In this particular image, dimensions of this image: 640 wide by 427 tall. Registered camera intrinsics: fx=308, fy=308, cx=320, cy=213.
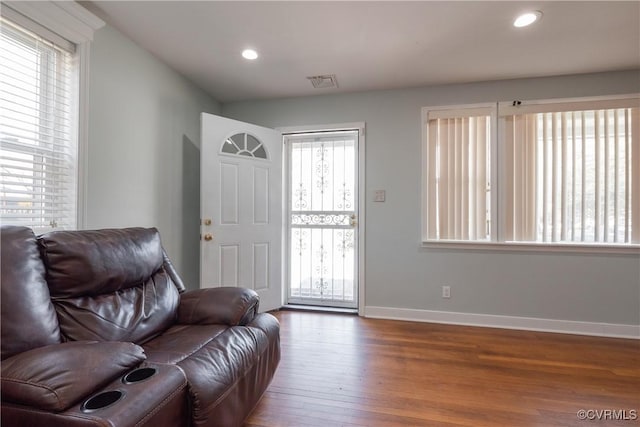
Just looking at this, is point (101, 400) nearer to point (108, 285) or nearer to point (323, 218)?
point (108, 285)

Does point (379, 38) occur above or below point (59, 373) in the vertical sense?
above

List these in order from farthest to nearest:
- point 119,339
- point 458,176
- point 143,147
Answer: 1. point 458,176
2. point 143,147
3. point 119,339

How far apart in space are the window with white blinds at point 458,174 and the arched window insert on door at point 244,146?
176 centimetres

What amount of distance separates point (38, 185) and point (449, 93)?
3.43m

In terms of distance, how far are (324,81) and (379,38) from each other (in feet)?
2.81

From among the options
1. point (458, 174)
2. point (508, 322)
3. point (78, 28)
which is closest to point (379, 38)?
point (458, 174)

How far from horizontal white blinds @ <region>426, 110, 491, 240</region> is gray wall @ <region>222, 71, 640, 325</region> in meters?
0.15

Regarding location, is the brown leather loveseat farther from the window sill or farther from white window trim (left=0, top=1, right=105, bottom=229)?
the window sill

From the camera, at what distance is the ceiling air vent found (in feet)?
9.77

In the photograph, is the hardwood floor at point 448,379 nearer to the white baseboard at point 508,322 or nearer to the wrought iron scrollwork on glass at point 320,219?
the white baseboard at point 508,322

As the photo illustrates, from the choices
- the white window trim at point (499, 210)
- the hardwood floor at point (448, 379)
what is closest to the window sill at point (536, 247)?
the white window trim at point (499, 210)

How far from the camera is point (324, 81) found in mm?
3064

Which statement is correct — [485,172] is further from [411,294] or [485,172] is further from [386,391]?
[386,391]

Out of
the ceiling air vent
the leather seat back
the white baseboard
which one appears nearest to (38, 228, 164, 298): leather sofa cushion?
the leather seat back
